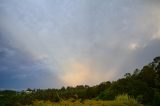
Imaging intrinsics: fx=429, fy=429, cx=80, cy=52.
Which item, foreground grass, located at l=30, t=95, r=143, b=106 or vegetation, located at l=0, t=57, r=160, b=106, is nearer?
foreground grass, located at l=30, t=95, r=143, b=106

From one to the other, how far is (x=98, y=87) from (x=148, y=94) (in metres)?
9.39

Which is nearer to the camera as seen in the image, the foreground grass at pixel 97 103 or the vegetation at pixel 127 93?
the foreground grass at pixel 97 103

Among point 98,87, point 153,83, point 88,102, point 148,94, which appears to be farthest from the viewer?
point 98,87

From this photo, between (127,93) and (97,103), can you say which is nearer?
(97,103)

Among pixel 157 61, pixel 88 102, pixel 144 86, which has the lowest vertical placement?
pixel 88 102

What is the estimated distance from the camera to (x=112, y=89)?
3525 centimetres

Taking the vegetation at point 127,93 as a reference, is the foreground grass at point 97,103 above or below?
below

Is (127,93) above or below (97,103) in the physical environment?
above

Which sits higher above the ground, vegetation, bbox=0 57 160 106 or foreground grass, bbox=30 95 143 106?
vegetation, bbox=0 57 160 106

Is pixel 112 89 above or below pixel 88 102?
above

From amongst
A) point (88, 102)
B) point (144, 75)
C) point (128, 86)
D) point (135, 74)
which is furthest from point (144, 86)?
point (88, 102)

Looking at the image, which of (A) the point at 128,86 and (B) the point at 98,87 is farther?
(B) the point at 98,87

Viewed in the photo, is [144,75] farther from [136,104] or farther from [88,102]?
[88,102]

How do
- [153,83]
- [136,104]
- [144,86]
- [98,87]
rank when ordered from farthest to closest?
[98,87]
[153,83]
[144,86]
[136,104]
